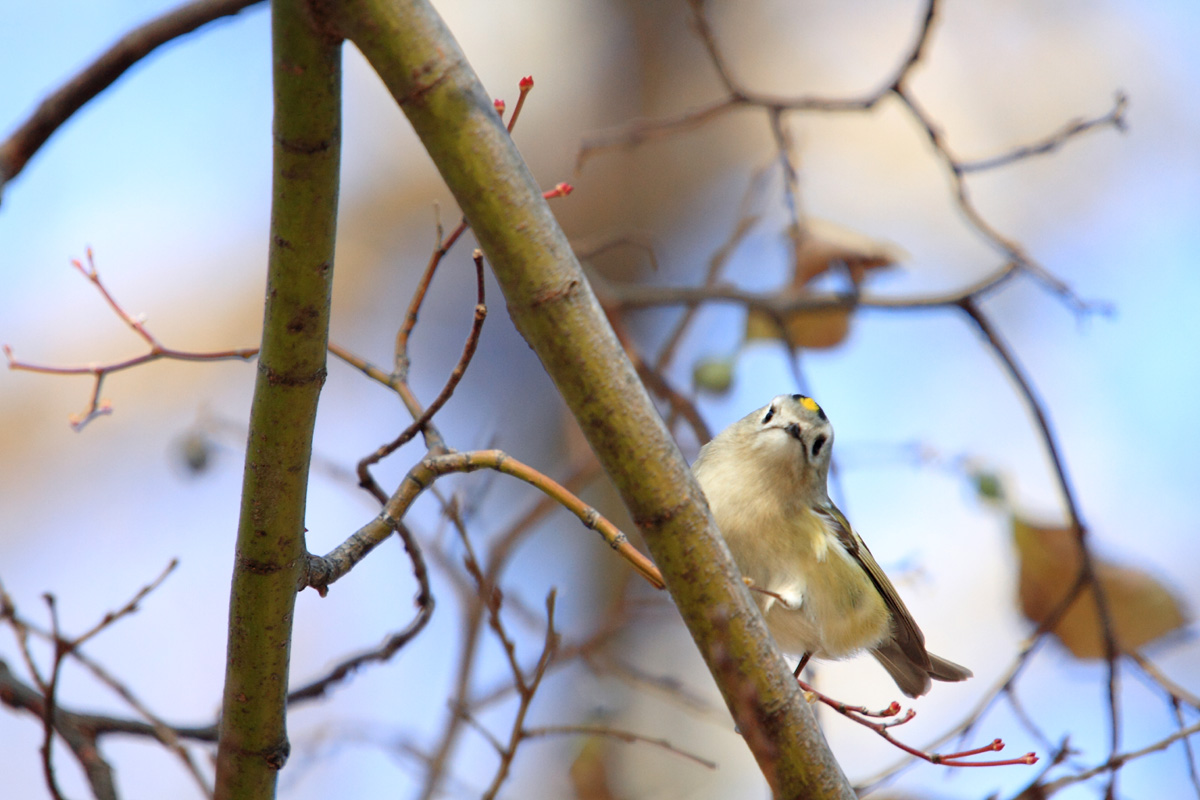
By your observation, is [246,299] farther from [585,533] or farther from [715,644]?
[715,644]

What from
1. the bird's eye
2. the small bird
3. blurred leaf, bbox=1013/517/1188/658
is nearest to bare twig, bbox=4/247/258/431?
the small bird

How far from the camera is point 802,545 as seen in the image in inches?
76.4

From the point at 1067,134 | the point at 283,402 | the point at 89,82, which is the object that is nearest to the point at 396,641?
the point at 283,402

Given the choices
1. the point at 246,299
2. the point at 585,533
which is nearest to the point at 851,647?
the point at 585,533

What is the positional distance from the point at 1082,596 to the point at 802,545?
685mm

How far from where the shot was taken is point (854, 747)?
3.66 metres

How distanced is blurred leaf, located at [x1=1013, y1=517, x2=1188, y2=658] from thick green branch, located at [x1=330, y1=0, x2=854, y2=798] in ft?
Result: 4.62

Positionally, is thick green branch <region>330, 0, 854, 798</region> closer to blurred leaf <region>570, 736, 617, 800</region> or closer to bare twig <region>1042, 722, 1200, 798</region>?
bare twig <region>1042, 722, 1200, 798</region>

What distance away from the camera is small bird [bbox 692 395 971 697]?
6.20 ft

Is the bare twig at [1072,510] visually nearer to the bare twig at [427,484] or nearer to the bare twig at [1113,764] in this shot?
the bare twig at [1113,764]

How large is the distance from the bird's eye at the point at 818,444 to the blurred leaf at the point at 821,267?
0.97 feet

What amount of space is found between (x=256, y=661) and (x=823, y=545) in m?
1.34

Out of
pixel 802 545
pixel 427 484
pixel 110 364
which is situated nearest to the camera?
pixel 427 484

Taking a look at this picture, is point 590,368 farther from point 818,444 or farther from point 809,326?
point 809,326
